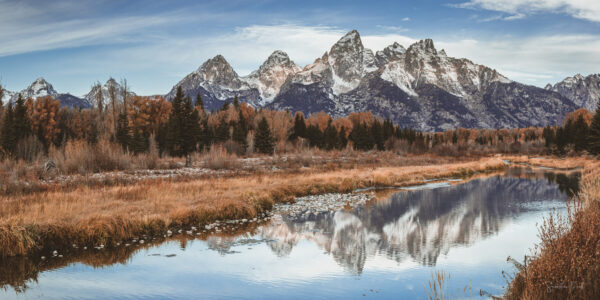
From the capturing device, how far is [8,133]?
170ft

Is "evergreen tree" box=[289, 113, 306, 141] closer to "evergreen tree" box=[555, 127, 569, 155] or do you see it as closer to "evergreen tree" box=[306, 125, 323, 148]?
"evergreen tree" box=[306, 125, 323, 148]

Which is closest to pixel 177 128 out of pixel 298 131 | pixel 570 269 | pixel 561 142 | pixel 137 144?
pixel 137 144

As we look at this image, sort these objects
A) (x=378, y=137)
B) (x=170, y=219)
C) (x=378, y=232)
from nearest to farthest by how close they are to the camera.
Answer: (x=170, y=219) → (x=378, y=232) → (x=378, y=137)

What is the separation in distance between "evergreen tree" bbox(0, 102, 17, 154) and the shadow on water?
45.4 meters

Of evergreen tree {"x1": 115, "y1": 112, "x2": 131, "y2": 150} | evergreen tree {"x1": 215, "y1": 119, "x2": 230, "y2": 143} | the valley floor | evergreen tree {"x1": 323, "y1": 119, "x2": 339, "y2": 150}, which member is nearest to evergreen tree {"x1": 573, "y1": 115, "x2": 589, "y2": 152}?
evergreen tree {"x1": 323, "y1": 119, "x2": 339, "y2": 150}

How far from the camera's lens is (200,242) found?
559 inches

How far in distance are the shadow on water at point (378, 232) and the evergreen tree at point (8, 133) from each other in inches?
1786

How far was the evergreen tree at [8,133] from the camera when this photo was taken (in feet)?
160

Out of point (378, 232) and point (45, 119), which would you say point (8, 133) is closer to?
point (45, 119)

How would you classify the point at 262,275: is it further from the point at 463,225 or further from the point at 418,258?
the point at 463,225

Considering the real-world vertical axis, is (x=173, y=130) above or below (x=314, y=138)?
above

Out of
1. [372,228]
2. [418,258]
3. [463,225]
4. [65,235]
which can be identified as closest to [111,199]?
[65,235]

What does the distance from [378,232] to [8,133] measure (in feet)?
177

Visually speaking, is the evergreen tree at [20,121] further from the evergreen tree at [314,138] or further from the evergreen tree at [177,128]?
the evergreen tree at [314,138]
